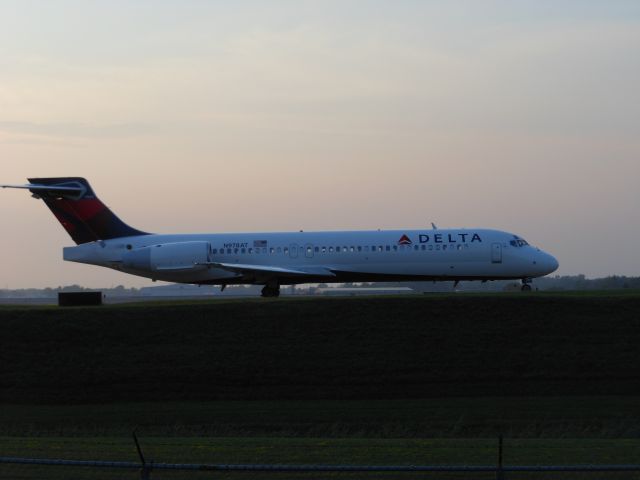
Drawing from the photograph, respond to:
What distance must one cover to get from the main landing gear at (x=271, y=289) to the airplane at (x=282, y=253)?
0.05 m

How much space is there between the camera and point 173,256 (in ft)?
155

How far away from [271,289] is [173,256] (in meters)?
4.88

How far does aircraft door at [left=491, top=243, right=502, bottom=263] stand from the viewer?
4594cm

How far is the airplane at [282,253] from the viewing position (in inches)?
1802

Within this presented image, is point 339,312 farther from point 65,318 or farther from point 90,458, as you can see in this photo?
point 90,458

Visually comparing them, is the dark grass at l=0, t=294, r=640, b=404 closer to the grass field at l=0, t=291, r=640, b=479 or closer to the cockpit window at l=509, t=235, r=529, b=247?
the grass field at l=0, t=291, r=640, b=479

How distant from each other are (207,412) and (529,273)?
78.8 ft

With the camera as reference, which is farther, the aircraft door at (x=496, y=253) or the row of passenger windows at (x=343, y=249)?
the aircraft door at (x=496, y=253)

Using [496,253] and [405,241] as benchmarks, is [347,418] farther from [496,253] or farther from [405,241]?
[496,253]

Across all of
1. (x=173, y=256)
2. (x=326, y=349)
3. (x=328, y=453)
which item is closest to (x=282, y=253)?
(x=173, y=256)

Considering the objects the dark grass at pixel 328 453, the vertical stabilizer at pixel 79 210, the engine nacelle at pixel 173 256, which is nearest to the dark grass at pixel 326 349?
the dark grass at pixel 328 453

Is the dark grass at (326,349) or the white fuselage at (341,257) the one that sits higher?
the white fuselage at (341,257)

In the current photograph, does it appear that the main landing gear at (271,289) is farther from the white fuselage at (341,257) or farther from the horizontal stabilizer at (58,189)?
the horizontal stabilizer at (58,189)

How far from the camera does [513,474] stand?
15.7 meters
